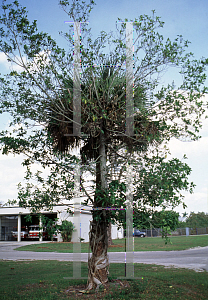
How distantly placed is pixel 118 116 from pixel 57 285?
4.52m

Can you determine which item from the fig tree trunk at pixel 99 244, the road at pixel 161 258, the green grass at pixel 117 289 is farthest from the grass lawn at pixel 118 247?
the fig tree trunk at pixel 99 244

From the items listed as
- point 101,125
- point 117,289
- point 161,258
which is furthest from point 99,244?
point 161,258

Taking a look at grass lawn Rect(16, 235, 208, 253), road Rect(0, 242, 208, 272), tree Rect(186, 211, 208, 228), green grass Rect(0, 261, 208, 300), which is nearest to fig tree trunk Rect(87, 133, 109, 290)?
green grass Rect(0, 261, 208, 300)

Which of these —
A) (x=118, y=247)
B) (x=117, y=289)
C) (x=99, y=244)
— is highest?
(x=99, y=244)

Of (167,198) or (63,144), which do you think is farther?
(63,144)

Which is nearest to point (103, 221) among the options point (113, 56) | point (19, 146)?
point (19, 146)

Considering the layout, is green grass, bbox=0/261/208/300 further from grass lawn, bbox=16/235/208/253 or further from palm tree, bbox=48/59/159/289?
grass lawn, bbox=16/235/208/253

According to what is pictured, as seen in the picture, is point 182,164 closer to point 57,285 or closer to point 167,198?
point 167,198

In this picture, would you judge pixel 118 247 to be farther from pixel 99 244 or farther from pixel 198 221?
pixel 198 221

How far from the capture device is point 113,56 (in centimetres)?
716

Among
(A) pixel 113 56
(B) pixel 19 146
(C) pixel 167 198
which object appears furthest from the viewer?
(B) pixel 19 146

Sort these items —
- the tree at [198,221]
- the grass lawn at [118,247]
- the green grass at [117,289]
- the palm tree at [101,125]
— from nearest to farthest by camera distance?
the green grass at [117,289], the palm tree at [101,125], the grass lawn at [118,247], the tree at [198,221]

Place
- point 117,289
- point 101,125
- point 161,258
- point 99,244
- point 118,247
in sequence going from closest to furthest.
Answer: point 117,289, point 99,244, point 101,125, point 161,258, point 118,247

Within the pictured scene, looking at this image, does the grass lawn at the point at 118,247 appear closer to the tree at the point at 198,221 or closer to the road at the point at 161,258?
the road at the point at 161,258
